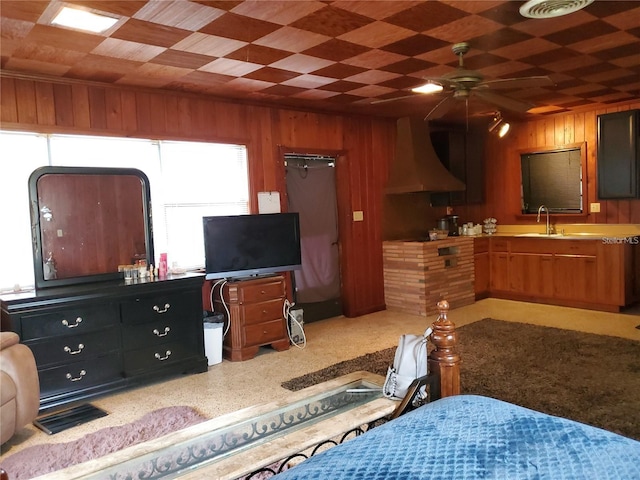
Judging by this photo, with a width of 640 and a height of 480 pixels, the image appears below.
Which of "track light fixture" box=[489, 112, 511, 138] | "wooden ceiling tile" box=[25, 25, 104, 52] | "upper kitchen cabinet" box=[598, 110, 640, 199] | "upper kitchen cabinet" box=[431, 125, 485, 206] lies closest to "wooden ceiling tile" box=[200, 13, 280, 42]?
"wooden ceiling tile" box=[25, 25, 104, 52]

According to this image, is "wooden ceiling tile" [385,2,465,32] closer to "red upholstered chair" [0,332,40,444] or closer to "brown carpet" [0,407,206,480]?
"brown carpet" [0,407,206,480]

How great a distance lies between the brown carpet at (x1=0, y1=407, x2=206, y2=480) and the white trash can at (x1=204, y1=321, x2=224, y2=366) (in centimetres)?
100

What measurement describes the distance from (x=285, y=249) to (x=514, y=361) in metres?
2.31

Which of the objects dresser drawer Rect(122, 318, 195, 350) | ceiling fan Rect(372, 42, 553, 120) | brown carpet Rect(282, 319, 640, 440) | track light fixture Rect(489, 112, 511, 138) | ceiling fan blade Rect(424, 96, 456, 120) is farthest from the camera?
track light fixture Rect(489, 112, 511, 138)

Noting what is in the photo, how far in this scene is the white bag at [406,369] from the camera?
7.88ft

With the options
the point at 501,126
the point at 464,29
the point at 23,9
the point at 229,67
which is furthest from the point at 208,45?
the point at 501,126

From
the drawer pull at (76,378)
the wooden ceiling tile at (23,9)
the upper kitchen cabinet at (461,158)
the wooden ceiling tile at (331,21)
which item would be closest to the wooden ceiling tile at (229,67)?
the wooden ceiling tile at (331,21)

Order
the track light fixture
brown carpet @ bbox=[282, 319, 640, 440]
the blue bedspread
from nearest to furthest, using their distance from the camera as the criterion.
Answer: the blue bedspread → brown carpet @ bbox=[282, 319, 640, 440] → the track light fixture

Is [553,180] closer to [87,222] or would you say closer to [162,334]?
[162,334]

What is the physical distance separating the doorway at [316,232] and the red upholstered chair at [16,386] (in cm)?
→ 295

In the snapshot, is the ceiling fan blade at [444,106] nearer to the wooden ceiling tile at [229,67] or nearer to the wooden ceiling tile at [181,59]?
the wooden ceiling tile at [229,67]

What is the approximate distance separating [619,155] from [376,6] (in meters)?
4.51

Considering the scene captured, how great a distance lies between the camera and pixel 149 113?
14.5ft

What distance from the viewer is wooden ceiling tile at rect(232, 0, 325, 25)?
2.71 metres
